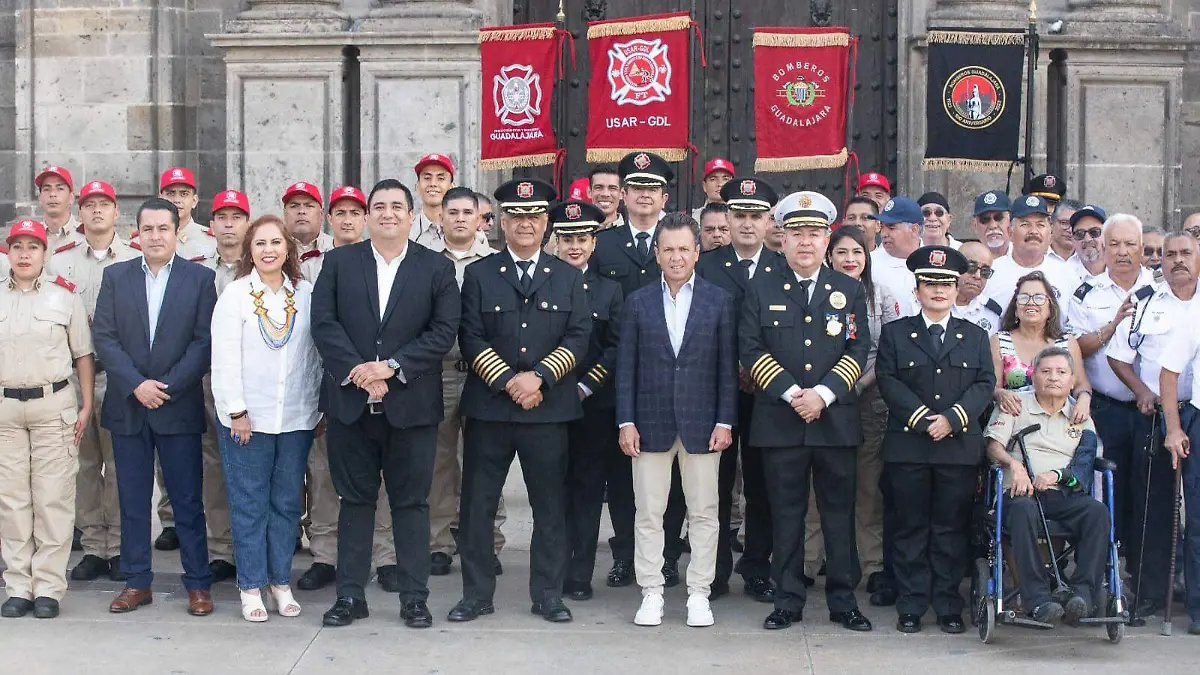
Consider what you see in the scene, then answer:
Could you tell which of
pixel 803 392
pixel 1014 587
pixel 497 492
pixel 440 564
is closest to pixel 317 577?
pixel 440 564

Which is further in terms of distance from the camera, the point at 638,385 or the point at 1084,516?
the point at 638,385

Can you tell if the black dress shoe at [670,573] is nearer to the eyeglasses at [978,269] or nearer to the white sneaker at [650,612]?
the white sneaker at [650,612]

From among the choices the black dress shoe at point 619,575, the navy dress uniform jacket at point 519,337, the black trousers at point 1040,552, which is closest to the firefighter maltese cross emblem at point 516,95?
the navy dress uniform jacket at point 519,337

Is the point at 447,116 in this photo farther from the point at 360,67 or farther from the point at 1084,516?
the point at 1084,516

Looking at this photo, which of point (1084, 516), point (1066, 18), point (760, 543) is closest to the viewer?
point (1084, 516)

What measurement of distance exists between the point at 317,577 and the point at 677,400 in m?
2.10

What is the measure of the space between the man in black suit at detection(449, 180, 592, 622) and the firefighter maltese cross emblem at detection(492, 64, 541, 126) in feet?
9.07

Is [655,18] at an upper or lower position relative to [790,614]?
upper

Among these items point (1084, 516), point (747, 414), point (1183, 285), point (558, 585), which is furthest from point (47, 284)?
point (1183, 285)

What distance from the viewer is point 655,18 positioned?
980cm

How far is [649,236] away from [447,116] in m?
3.21

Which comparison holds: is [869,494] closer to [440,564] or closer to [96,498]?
[440,564]

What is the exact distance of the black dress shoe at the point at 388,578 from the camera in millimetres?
7887

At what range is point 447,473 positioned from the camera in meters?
8.38
